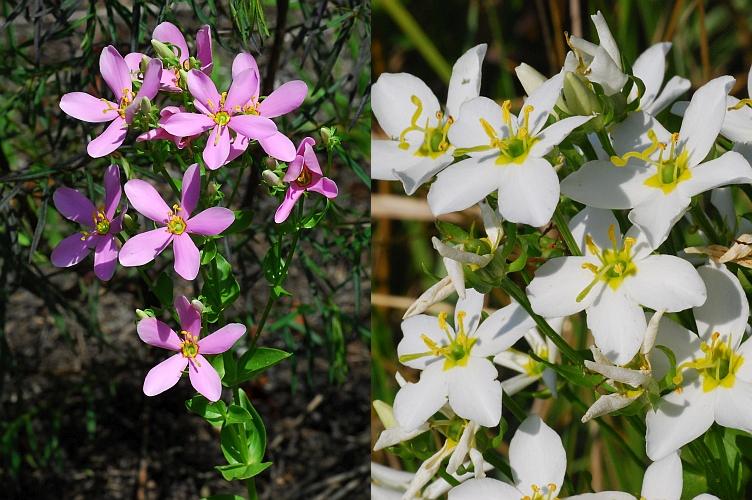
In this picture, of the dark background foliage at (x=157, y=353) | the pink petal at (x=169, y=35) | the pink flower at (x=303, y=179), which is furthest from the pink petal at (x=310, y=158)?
the dark background foliage at (x=157, y=353)

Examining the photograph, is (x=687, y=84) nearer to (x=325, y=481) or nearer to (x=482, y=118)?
(x=482, y=118)

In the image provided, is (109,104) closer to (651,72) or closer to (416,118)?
(416,118)

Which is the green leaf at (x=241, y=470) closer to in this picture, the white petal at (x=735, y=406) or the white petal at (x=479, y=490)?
the white petal at (x=479, y=490)

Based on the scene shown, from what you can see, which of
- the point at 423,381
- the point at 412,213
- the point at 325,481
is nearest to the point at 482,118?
the point at 423,381

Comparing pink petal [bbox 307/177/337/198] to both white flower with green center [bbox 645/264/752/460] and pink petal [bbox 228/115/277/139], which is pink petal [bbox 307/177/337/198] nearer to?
pink petal [bbox 228/115/277/139]

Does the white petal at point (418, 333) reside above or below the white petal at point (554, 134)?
A: below

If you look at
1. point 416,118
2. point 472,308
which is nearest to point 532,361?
point 472,308
